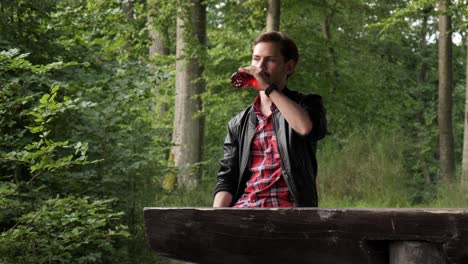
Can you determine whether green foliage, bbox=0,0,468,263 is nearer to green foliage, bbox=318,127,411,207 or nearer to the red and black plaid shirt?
green foliage, bbox=318,127,411,207

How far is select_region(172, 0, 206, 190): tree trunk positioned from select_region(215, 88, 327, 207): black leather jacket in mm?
13933

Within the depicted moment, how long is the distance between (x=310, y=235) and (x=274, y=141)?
4.75ft

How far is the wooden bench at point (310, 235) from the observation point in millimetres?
2166

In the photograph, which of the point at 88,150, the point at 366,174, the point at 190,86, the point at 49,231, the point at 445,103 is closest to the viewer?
the point at 49,231

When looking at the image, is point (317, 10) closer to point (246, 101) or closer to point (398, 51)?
point (246, 101)

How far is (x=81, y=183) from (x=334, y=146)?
1192cm

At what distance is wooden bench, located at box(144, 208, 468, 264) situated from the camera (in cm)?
217

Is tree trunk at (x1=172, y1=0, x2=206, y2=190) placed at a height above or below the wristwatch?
above

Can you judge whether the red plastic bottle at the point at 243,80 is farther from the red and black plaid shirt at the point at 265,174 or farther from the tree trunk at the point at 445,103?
the tree trunk at the point at 445,103

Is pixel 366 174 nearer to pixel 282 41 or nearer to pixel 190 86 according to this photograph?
pixel 190 86

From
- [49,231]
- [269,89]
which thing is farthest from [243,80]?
[49,231]

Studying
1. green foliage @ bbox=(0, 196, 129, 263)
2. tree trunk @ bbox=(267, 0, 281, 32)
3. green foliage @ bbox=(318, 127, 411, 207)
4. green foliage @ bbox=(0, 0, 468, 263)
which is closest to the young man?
green foliage @ bbox=(0, 0, 468, 263)

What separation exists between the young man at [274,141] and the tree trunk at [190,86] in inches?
551

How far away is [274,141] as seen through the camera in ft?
12.6
